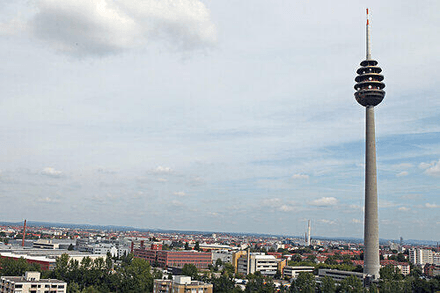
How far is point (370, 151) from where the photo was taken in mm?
107938

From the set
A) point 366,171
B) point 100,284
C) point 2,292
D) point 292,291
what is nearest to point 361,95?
point 366,171

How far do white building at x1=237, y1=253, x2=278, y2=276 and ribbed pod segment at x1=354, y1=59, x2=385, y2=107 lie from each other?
6119 centimetres

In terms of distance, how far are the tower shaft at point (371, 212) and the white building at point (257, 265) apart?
4398 cm

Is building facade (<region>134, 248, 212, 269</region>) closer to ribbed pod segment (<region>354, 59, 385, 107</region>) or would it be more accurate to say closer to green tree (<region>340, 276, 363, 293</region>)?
green tree (<region>340, 276, 363, 293</region>)

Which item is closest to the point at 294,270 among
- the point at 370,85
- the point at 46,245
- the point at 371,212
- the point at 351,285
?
the point at 371,212

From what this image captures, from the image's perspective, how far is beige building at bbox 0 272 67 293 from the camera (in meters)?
66.6

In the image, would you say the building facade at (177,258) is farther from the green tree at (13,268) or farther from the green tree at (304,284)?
the green tree at (304,284)

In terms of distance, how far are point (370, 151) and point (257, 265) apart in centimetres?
5721

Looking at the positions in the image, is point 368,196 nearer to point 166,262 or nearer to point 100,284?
point 100,284

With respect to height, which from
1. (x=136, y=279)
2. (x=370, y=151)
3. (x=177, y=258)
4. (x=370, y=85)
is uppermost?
(x=370, y=85)

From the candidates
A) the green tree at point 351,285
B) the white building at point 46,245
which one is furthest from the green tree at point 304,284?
the white building at point 46,245

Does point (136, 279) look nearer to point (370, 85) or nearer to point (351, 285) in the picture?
point (351, 285)

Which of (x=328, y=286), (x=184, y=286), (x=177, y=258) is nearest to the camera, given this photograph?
(x=184, y=286)

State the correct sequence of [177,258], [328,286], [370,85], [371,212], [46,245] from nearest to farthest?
[328,286], [371,212], [370,85], [177,258], [46,245]
